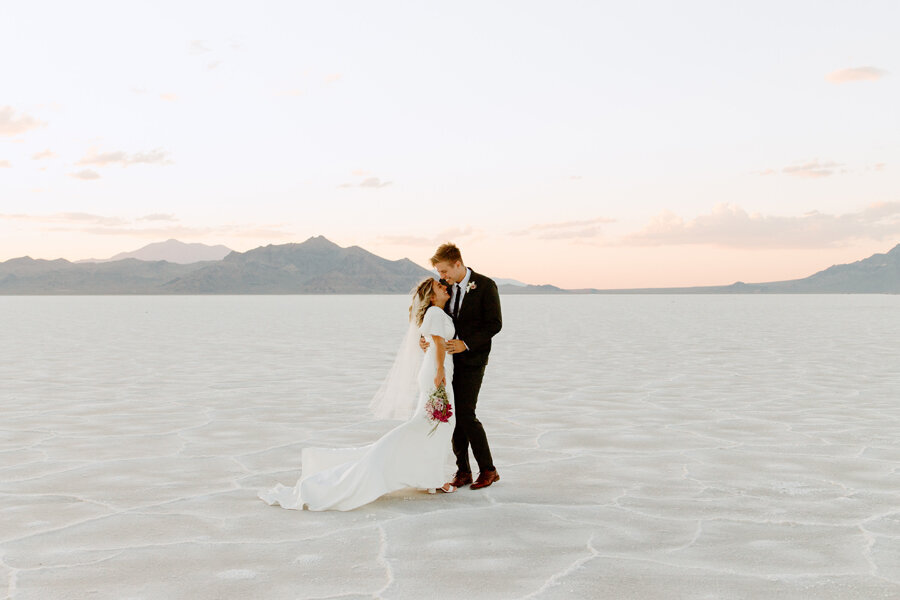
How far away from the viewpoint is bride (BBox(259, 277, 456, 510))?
5516 mm

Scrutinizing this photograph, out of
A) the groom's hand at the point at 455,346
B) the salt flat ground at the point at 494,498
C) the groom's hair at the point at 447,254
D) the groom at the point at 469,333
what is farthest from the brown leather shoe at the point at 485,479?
the groom's hair at the point at 447,254

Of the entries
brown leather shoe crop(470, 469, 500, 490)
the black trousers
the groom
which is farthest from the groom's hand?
brown leather shoe crop(470, 469, 500, 490)

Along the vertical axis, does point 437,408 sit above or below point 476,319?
below

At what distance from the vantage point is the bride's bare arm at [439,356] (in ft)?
18.7

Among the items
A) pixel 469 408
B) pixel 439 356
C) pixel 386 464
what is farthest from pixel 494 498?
pixel 439 356

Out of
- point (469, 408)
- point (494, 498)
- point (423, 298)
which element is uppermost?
point (423, 298)

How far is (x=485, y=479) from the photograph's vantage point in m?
6.00

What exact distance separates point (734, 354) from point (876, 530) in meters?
14.8

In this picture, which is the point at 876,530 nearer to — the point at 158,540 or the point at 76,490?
the point at 158,540

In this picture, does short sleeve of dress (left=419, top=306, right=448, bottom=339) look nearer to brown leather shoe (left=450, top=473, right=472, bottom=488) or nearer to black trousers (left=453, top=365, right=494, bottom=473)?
black trousers (left=453, top=365, right=494, bottom=473)

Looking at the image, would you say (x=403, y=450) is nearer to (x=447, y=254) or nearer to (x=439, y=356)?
(x=439, y=356)

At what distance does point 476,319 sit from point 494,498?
4.06ft

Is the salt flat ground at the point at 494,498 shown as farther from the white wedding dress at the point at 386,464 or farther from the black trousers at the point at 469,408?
the black trousers at the point at 469,408

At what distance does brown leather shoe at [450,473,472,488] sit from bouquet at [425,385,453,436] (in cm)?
51
